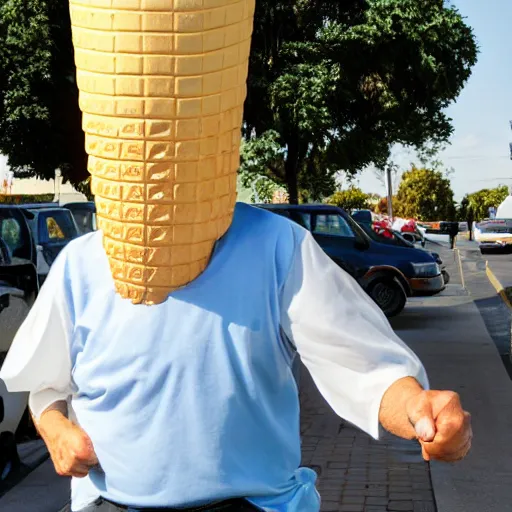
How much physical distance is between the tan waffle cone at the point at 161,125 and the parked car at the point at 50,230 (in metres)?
9.54

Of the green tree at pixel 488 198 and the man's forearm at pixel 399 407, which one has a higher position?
the man's forearm at pixel 399 407

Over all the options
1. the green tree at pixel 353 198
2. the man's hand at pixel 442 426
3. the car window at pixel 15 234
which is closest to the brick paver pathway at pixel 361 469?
the car window at pixel 15 234

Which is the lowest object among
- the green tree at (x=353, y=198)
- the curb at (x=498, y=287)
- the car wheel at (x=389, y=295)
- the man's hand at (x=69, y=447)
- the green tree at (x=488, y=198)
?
the green tree at (x=488, y=198)

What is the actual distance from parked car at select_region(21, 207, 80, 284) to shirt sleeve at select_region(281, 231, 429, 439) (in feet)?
31.5

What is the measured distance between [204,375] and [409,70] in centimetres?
3117

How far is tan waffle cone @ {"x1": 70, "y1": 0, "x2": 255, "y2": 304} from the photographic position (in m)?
1.87

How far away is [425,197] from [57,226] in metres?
72.3

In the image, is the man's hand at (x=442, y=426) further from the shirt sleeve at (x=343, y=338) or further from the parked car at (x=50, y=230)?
the parked car at (x=50, y=230)

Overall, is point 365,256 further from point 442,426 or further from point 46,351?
point 442,426

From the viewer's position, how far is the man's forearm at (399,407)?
179 cm

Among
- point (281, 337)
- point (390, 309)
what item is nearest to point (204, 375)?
point (281, 337)

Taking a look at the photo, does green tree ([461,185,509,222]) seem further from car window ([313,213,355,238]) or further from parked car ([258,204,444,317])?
car window ([313,213,355,238])

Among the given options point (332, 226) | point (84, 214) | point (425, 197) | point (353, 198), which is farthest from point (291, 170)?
point (425, 197)

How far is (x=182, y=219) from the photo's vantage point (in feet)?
6.38
